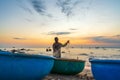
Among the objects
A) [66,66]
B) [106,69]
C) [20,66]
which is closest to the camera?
[106,69]

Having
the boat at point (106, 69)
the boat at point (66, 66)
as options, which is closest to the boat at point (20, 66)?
the boat at point (106, 69)

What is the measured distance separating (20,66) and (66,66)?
406 cm

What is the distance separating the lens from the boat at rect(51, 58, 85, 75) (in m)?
10.1

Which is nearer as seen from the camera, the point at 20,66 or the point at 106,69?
the point at 106,69

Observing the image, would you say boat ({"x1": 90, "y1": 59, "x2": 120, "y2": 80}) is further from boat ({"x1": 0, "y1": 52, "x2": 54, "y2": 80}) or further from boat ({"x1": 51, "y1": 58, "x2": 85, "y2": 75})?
boat ({"x1": 51, "y1": 58, "x2": 85, "y2": 75})

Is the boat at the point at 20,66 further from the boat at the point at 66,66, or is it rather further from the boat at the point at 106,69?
the boat at the point at 66,66

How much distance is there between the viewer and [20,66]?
638 centimetres

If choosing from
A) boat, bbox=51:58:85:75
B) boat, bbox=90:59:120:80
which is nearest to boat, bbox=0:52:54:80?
boat, bbox=90:59:120:80

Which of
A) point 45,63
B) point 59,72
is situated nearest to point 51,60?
point 45,63

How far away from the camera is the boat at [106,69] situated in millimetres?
5832

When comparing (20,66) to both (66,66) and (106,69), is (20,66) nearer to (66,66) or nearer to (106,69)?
(106,69)

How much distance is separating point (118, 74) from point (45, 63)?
8.16 ft

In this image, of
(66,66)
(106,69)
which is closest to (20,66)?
(106,69)

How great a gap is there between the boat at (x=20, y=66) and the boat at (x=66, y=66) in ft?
10.2
